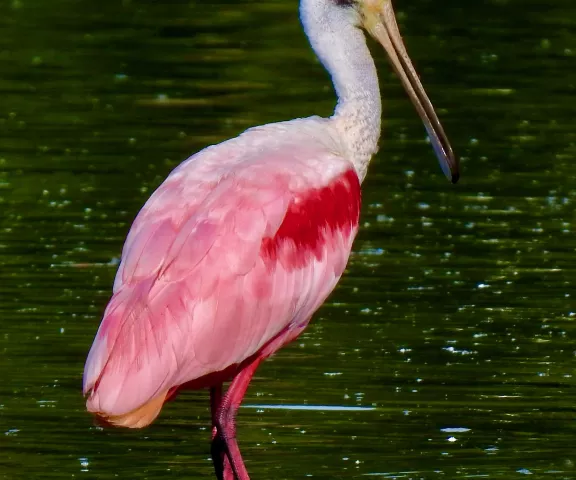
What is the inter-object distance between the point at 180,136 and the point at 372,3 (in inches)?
264

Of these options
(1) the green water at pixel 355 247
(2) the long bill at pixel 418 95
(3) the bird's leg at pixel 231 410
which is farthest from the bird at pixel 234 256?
(1) the green water at pixel 355 247

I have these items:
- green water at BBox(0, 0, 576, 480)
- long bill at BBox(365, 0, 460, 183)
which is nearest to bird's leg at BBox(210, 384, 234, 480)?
green water at BBox(0, 0, 576, 480)

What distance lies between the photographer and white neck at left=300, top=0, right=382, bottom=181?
30.3ft

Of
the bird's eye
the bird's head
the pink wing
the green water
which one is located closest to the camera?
the pink wing

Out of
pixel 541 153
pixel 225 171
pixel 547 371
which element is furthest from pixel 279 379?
pixel 541 153

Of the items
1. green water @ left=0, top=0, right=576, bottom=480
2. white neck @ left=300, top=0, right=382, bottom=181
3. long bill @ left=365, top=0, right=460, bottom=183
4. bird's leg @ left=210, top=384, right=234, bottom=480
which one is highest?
white neck @ left=300, top=0, right=382, bottom=181

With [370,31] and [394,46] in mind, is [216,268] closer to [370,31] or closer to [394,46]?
[370,31]

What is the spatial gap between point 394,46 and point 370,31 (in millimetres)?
219

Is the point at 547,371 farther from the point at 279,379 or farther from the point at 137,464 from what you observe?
the point at 137,464

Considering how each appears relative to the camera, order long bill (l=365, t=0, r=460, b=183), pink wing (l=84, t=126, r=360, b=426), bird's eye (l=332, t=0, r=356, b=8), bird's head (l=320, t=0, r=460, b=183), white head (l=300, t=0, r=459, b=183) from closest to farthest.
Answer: pink wing (l=84, t=126, r=360, b=426), white head (l=300, t=0, r=459, b=183), bird's eye (l=332, t=0, r=356, b=8), bird's head (l=320, t=0, r=460, b=183), long bill (l=365, t=0, r=460, b=183)

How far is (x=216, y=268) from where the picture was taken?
8008 millimetres

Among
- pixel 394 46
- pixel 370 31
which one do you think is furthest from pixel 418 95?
pixel 370 31

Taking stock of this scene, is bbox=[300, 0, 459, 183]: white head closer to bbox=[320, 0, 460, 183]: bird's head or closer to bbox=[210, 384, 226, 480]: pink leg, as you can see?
bbox=[320, 0, 460, 183]: bird's head

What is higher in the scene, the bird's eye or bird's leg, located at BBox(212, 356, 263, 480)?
the bird's eye
